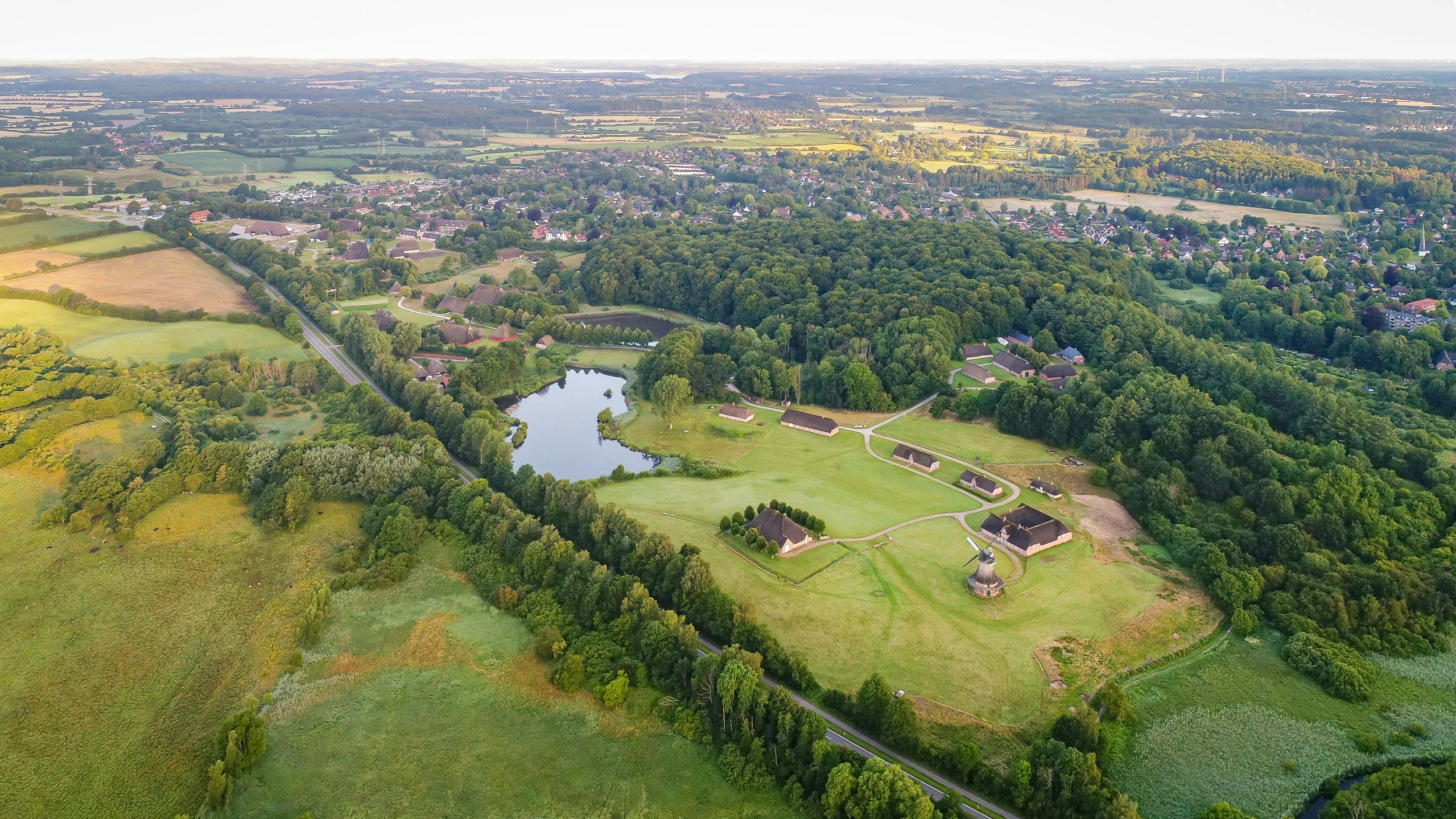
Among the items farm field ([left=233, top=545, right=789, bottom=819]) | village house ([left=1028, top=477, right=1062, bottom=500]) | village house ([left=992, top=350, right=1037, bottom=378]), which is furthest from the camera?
village house ([left=992, top=350, right=1037, bottom=378])

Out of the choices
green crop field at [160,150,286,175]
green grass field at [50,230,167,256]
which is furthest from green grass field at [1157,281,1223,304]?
green crop field at [160,150,286,175]

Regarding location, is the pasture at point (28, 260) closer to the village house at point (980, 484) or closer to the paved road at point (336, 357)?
the paved road at point (336, 357)

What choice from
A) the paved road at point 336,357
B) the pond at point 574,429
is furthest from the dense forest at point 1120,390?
the paved road at point 336,357

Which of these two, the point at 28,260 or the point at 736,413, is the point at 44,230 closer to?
the point at 28,260

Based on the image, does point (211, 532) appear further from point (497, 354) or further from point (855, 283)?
point (855, 283)

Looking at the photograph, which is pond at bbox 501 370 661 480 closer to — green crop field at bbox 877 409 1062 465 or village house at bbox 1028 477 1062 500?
green crop field at bbox 877 409 1062 465

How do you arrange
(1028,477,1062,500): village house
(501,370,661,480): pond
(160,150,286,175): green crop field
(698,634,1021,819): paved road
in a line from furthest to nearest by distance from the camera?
(160,150,286,175): green crop field
(501,370,661,480): pond
(1028,477,1062,500): village house
(698,634,1021,819): paved road

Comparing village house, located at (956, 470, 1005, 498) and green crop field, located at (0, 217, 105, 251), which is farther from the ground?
green crop field, located at (0, 217, 105, 251)

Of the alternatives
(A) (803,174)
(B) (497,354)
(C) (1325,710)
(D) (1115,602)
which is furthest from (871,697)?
(A) (803,174)
